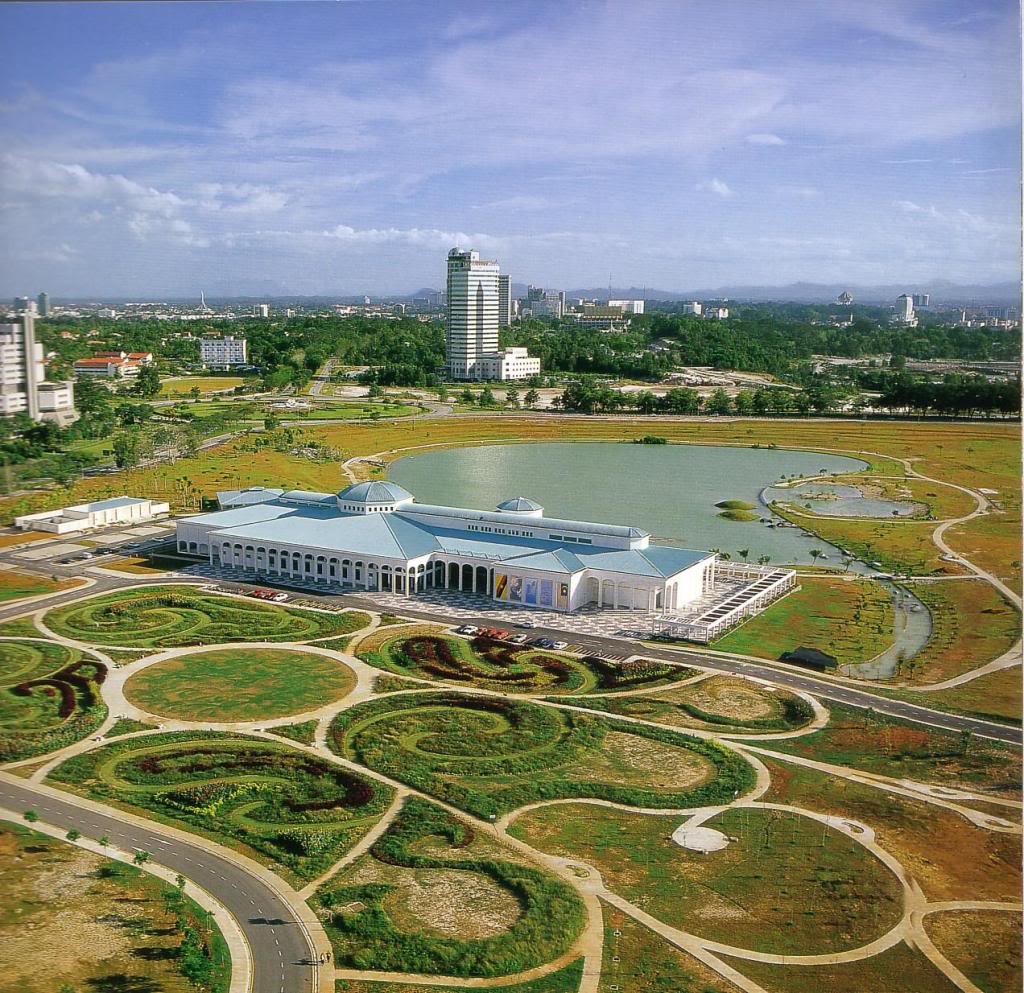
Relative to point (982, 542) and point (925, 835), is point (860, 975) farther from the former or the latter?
point (982, 542)

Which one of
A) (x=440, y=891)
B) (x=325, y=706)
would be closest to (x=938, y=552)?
Result: (x=325, y=706)

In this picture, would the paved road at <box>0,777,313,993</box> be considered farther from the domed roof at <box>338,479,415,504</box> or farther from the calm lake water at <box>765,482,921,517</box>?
the calm lake water at <box>765,482,921,517</box>

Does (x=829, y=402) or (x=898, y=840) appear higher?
(x=829, y=402)

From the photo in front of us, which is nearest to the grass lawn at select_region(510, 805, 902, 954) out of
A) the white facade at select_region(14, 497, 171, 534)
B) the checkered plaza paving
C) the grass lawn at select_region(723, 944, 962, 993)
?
the grass lawn at select_region(723, 944, 962, 993)

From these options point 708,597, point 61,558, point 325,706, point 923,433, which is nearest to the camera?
point 325,706

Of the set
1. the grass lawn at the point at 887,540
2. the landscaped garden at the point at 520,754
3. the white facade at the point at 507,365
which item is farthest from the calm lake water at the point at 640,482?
the white facade at the point at 507,365

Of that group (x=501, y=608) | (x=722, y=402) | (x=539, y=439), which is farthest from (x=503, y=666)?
(x=722, y=402)

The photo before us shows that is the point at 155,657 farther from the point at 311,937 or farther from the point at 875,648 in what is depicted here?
the point at 875,648
